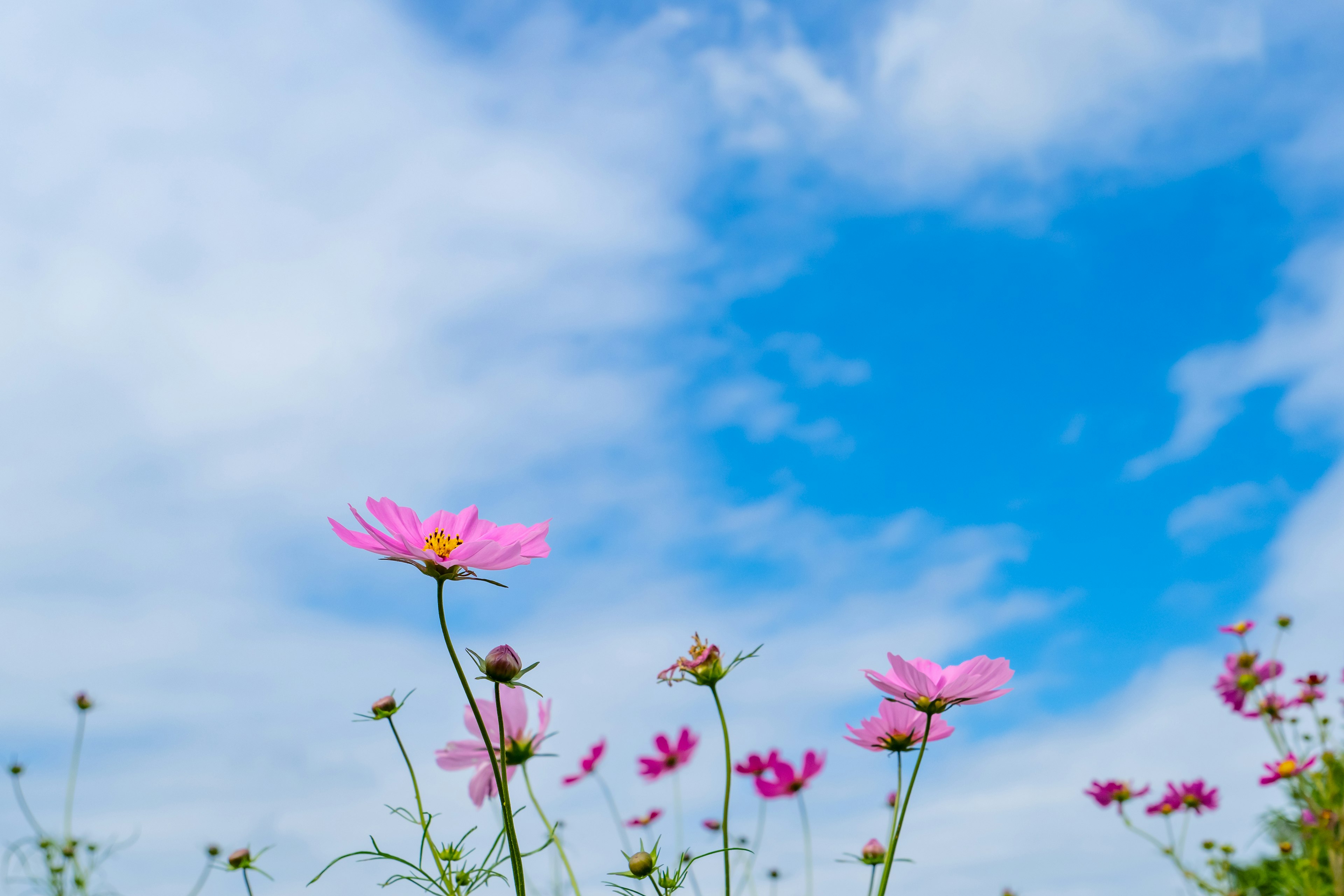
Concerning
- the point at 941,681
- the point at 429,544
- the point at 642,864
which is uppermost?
the point at 429,544

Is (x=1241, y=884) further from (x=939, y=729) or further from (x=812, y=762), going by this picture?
(x=939, y=729)

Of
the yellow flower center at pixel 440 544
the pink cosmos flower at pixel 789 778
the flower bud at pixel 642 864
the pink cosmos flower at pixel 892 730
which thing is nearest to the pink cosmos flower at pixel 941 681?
the pink cosmos flower at pixel 892 730

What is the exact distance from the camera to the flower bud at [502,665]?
104 cm

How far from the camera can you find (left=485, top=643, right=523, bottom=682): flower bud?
41.0 inches

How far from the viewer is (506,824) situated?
2.87 feet

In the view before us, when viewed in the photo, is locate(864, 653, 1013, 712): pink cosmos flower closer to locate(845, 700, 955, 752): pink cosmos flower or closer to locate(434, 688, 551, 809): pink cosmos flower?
locate(845, 700, 955, 752): pink cosmos flower

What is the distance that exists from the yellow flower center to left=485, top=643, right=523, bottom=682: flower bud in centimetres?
12

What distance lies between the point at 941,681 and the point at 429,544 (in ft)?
2.19

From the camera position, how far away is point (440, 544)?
3.53ft

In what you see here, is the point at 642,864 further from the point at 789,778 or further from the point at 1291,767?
the point at 1291,767

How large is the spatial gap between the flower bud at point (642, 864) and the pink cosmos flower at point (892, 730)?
1.08 feet

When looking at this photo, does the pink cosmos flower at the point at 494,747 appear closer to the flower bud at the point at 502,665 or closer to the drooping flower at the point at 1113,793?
the flower bud at the point at 502,665

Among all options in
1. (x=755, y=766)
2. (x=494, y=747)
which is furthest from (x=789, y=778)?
(x=494, y=747)

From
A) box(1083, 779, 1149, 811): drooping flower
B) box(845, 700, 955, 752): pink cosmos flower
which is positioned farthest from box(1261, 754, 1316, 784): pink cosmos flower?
box(845, 700, 955, 752): pink cosmos flower
